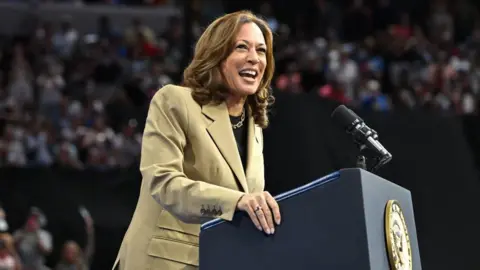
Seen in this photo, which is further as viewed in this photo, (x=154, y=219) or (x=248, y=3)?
(x=248, y=3)

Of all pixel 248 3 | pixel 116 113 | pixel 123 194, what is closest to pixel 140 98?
pixel 116 113

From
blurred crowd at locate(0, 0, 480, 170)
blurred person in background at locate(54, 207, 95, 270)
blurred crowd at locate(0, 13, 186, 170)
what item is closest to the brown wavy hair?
blurred person in background at locate(54, 207, 95, 270)

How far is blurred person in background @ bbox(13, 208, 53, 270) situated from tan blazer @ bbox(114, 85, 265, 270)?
4.70 meters

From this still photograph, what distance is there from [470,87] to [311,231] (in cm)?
872

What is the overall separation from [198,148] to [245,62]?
0.26 metres

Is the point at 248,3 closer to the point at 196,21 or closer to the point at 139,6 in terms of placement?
the point at 139,6

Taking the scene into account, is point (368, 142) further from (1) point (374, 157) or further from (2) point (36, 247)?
(2) point (36, 247)

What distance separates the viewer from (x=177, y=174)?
2.44 meters

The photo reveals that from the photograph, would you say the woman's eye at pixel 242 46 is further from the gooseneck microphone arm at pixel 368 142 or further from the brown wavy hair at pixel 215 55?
the gooseneck microphone arm at pixel 368 142

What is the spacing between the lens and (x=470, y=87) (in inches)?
416

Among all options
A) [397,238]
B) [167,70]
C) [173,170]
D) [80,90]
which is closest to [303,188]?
[397,238]

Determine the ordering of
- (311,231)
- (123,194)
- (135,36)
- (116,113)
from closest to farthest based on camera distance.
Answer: (311,231) < (123,194) < (116,113) < (135,36)

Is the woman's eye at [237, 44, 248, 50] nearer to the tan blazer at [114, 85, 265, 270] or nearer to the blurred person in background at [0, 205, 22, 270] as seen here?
the tan blazer at [114, 85, 265, 270]

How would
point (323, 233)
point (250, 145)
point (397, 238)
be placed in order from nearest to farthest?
point (323, 233), point (397, 238), point (250, 145)
